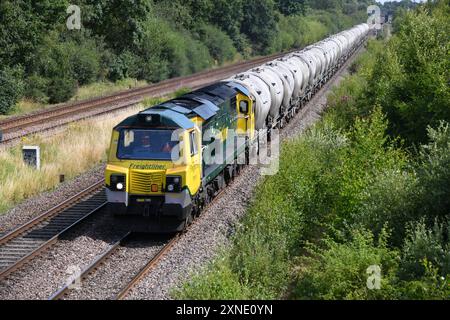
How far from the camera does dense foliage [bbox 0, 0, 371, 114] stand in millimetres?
34781

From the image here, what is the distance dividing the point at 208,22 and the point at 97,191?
55814 millimetres

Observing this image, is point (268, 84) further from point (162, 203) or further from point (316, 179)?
point (162, 203)

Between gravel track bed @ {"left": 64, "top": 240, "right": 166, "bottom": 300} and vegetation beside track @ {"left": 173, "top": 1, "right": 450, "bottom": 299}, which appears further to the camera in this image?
gravel track bed @ {"left": 64, "top": 240, "right": 166, "bottom": 300}

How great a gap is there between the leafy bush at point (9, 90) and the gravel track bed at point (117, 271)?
2123cm

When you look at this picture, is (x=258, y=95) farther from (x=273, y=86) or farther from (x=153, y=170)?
(x=153, y=170)

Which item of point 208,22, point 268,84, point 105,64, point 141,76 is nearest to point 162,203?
point 268,84

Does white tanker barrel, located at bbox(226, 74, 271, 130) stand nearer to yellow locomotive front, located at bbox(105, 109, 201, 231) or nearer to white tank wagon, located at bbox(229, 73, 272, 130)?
white tank wagon, located at bbox(229, 73, 272, 130)

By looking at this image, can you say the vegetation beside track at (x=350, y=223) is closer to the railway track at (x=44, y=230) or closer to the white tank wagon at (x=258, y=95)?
the white tank wagon at (x=258, y=95)

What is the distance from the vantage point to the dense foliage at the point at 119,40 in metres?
34.8

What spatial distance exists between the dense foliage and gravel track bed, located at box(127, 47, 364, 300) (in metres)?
19.0

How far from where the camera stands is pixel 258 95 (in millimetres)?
21719

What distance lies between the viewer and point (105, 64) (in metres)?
47.1

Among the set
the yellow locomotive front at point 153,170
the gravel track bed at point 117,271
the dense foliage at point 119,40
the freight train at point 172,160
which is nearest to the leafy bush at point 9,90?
the dense foliage at point 119,40

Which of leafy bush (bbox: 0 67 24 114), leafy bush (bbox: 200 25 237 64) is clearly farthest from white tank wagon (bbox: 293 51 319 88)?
leafy bush (bbox: 200 25 237 64)
